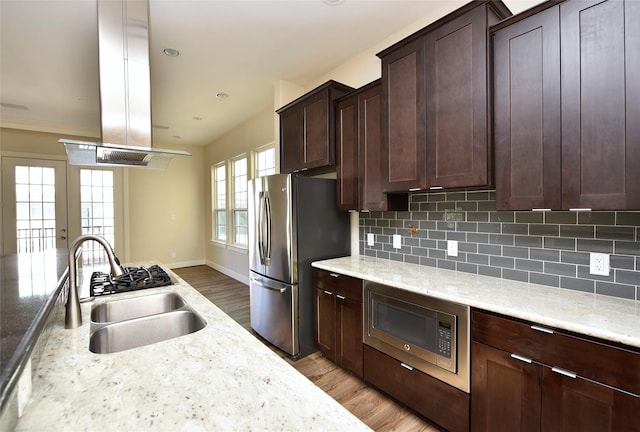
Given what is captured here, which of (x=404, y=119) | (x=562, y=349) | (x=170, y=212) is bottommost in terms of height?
(x=562, y=349)

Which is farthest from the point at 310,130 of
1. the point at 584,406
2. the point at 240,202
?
the point at 240,202

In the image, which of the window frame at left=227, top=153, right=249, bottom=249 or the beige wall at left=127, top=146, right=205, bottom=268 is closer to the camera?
the window frame at left=227, top=153, right=249, bottom=249

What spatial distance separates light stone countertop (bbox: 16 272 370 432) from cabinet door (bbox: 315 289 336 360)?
145 cm

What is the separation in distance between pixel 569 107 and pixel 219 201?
6303 mm

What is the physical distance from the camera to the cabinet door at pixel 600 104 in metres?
1.30

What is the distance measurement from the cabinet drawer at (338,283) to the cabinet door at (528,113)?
1.14 m

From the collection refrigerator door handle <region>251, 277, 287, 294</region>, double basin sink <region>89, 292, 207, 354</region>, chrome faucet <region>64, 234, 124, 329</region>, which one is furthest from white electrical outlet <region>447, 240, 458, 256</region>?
chrome faucet <region>64, 234, 124, 329</region>

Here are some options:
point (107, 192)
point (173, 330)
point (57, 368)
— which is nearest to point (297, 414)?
point (57, 368)

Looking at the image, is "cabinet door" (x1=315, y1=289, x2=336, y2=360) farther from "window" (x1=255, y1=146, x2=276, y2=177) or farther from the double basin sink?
"window" (x1=255, y1=146, x2=276, y2=177)

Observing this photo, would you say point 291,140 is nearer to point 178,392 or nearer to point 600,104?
point 600,104

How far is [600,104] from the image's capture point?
1.37 metres

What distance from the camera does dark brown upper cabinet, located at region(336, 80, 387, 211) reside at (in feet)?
8.10

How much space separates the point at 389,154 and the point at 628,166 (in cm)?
131

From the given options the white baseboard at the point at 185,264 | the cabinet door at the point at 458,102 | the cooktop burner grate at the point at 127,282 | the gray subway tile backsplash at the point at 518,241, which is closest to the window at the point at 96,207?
the white baseboard at the point at 185,264
